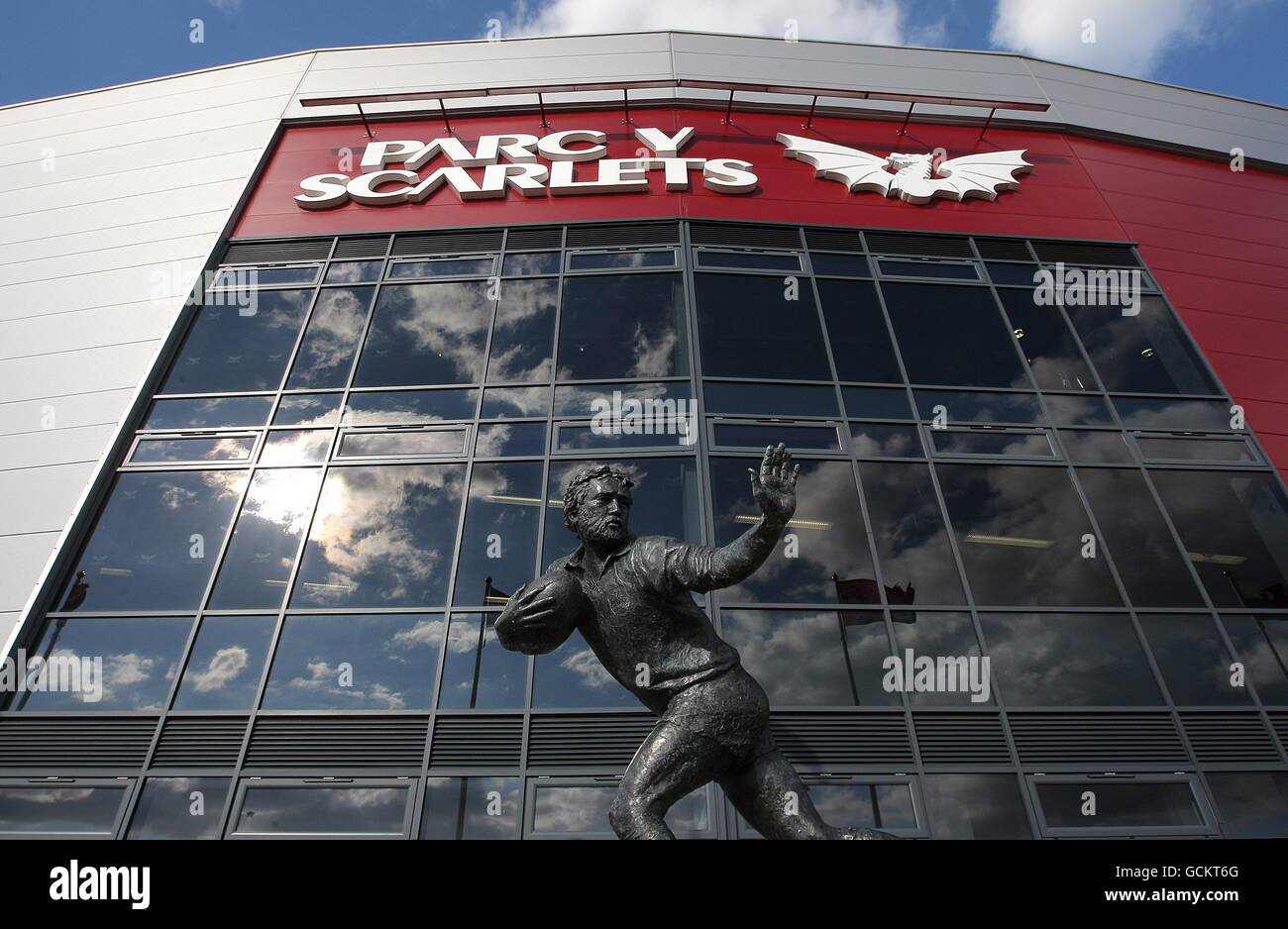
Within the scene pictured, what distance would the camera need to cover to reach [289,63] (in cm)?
1653

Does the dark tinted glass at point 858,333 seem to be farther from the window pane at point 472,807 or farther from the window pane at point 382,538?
the window pane at point 472,807

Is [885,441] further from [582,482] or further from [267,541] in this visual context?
[267,541]

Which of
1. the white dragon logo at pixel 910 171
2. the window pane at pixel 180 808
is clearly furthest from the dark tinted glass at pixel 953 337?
the window pane at pixel 180 808

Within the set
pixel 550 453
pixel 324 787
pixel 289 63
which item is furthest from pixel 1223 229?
pixel 289 63

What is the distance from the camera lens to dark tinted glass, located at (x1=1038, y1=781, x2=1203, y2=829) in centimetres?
831

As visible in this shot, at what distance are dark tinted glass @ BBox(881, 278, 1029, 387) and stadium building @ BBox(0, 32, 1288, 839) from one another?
0.20 ft

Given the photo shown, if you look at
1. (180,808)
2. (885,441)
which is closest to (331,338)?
(180,808)

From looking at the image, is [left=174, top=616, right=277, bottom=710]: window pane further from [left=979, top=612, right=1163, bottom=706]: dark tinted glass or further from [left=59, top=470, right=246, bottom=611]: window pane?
[left=979, top=612, right=1163, bottom=706]: dark tinted glass

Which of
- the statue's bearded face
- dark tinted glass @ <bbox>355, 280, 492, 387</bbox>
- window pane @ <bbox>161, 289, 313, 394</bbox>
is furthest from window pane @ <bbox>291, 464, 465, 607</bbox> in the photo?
the statue's bearded face

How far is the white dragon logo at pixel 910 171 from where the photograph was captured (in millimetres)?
14148

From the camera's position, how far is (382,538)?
10.2 meters

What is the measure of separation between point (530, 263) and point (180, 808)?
27.5ft

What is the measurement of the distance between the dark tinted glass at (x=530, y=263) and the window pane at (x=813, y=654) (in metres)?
6.23

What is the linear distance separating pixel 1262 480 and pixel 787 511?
10524 mm
